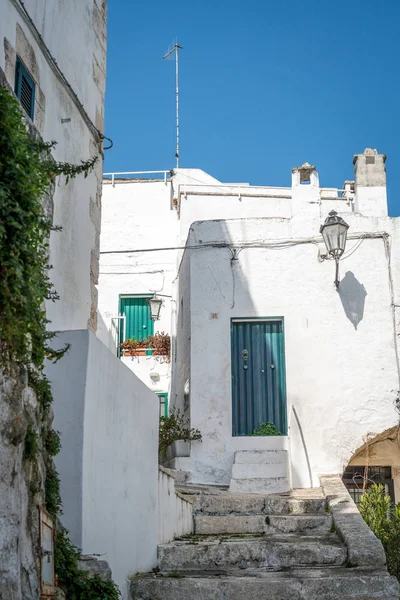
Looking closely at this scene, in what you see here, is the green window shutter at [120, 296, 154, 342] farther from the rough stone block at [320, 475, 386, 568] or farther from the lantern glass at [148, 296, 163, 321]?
the rough stone block at [320, 475, 386, 568]

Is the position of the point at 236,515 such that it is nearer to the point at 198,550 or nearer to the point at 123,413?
the point at 198,550

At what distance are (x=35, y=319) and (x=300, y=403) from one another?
8.53 m

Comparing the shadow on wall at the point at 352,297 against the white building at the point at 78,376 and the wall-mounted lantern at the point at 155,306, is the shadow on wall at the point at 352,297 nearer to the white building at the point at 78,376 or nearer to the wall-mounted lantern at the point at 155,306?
the white building at the point at 78,376

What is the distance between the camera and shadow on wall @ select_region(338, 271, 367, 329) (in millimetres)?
12359

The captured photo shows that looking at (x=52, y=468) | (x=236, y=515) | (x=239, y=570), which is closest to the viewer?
(x=52, y=468)

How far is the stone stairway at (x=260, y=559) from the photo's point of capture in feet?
20.8

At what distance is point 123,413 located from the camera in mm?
6219

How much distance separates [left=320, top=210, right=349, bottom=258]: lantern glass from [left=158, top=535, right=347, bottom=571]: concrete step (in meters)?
5.60

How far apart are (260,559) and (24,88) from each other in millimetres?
4952

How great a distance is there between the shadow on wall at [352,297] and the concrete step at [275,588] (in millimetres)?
6295

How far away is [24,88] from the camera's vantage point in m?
7.50

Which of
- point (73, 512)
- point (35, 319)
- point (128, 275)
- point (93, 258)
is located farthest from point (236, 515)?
point (128, 275)

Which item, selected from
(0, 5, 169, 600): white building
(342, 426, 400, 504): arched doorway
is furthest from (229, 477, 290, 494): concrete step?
(0, 5, 169, 600): white building

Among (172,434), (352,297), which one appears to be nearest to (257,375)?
(172,434)
